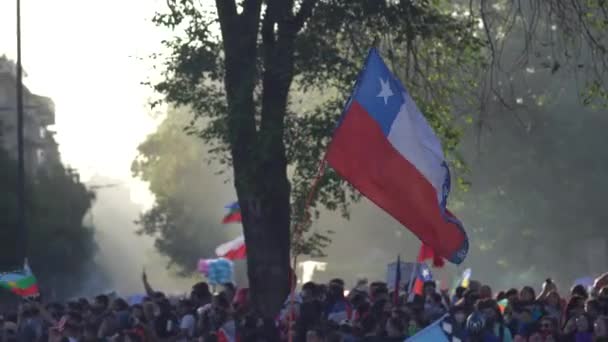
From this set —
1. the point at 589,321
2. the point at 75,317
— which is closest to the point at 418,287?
the point at 75,317

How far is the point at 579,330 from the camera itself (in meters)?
14.3

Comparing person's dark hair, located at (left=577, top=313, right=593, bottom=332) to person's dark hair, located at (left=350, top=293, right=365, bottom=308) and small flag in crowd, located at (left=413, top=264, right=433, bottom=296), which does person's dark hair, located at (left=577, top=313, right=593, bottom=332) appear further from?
small flag in crowd, located at (left=413, top=264, right=433, bottom=296)

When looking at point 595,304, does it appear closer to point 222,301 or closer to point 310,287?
point 310,287

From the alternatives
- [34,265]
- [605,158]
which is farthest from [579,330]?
[605,158]

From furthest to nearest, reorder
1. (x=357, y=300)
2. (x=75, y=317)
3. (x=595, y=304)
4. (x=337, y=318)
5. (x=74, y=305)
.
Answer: (x=74, y=305)
(x=75, y=317)
(x=357, y=300)
(x=337, y=318)
(x=595, y=304)

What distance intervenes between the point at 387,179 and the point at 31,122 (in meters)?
73.2

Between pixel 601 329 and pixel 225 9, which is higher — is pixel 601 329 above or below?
below

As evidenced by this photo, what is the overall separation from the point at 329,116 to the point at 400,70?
1.73 meters

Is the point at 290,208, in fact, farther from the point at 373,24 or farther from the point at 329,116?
the point at 373,24

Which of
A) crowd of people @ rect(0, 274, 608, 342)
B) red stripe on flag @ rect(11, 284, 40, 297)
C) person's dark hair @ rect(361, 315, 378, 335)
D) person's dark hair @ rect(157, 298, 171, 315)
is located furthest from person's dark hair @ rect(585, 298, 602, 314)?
red stripe on flag @ rect(11, 284, 40, 297)

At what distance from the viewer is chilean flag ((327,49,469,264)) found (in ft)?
38.9

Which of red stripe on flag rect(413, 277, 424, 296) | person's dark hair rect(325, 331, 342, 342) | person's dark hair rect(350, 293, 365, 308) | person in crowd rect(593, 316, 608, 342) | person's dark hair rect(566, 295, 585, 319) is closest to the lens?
person in crowd rect(593, 316, 608, 342)

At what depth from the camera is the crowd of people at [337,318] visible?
14516mm

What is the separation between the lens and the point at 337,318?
56.6 feet
